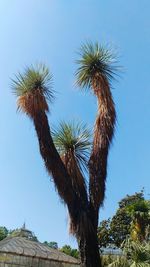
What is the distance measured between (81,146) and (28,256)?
6.06m

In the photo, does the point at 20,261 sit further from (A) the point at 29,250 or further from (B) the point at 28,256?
(A) the point at 29,250

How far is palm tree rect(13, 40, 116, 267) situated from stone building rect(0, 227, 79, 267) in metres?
5.52

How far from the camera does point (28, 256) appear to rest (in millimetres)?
14297

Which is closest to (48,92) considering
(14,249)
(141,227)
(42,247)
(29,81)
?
(29,81)

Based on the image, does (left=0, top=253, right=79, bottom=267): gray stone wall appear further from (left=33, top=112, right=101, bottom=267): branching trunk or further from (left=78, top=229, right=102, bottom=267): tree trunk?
(left=78, top=229, right=102, bottom=267): tree trunk

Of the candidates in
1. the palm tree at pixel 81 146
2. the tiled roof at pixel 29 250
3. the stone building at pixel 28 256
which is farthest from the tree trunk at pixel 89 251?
the tiled roof at pixel 29 250

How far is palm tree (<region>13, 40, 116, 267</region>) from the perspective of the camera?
320 inches

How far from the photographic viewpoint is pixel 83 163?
977cm

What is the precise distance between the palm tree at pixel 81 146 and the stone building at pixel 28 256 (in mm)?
5520

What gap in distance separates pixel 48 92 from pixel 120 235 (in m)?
24.5

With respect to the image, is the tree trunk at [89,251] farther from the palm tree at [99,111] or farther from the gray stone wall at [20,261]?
the gray stone wall at [20,261]

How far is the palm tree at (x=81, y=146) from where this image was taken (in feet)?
26.7

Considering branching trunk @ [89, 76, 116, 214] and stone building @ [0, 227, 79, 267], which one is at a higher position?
branching trunk @ [89, 76, 116, 214]

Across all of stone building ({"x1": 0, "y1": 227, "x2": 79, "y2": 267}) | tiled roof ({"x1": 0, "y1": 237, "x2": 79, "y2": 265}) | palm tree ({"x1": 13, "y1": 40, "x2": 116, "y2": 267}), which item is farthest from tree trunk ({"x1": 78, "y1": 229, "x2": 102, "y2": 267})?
tiled roof ({"x1": 0, "y1": 237, "x2": 79, "y2": 265})
